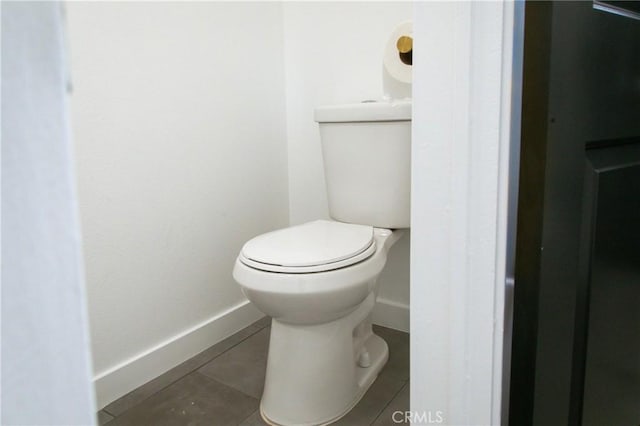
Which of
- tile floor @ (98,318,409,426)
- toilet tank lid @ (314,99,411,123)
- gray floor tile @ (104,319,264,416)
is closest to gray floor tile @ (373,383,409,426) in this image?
tile floor @ (98,318,409,426)

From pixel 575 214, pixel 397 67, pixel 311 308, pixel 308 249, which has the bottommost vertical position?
pixel 311 308

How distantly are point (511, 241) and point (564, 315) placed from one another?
0.15m

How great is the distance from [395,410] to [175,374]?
2.15 feet

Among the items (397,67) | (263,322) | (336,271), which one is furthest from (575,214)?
(263,322)

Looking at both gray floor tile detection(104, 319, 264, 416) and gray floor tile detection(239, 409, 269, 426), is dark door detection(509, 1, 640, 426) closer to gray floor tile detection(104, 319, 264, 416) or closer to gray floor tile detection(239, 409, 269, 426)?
gray floor tile detection(239, 409, 269, 426)

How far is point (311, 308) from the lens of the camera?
1086mm

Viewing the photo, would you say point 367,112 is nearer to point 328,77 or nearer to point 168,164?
point 328,77

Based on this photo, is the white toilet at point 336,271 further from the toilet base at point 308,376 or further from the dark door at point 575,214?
the dark door at point 575,214

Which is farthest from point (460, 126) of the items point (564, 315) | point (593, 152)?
point (564, 315)

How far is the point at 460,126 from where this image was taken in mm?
697

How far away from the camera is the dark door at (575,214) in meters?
0.66

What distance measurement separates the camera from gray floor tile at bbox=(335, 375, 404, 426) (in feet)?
3.86

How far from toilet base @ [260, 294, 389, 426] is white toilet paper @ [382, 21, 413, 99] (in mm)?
750

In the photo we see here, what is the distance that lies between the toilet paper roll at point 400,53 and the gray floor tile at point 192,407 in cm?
105
